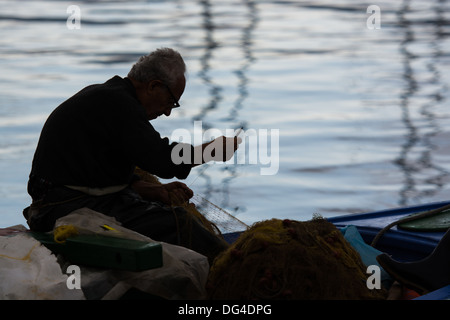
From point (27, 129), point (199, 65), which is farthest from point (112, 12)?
point (27, 129)

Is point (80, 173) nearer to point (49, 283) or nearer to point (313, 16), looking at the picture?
point (49, 283)

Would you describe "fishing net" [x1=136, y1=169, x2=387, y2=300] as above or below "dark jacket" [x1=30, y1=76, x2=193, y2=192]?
below

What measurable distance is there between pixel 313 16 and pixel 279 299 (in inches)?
606

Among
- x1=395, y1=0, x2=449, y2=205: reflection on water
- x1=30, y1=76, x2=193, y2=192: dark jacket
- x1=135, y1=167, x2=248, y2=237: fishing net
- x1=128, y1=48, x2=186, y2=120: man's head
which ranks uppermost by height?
x1=128, y1=48, x2=186, y2=120: man's head

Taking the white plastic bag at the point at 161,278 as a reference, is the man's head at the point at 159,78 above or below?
above

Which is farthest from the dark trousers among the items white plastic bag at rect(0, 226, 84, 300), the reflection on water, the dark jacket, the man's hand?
the reflection on water

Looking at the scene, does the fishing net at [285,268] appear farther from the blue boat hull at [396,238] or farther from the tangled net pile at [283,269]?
the blue boat hull at [396,238]

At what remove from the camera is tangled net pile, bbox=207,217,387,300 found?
9.72 ft

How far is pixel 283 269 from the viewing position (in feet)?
9.80

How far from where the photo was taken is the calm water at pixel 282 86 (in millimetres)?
7160

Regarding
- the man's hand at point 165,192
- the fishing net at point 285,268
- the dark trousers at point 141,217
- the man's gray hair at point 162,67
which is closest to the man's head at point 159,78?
the man's gray hair at point 162,67

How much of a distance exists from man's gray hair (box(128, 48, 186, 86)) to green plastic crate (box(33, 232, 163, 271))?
0.88 meters

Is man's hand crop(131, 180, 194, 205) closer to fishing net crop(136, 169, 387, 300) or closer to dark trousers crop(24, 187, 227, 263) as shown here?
dark trousers crop(24, 187, 227, 263)

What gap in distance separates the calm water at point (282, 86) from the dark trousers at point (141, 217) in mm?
Answer: 2803
